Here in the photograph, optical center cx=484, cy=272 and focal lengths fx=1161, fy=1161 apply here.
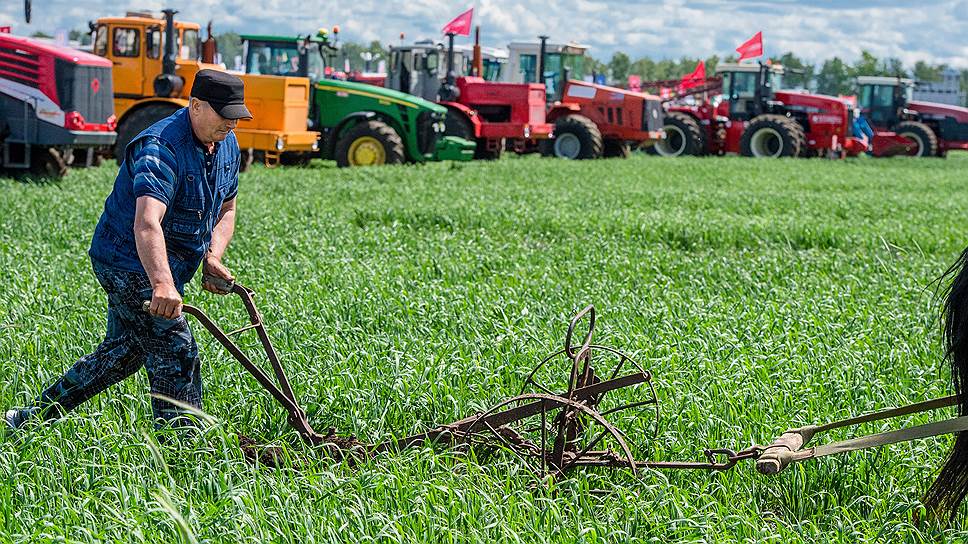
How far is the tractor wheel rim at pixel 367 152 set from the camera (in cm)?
2175

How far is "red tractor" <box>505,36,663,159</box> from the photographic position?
2947 centimetres

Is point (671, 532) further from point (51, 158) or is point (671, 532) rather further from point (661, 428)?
point (51, 158)

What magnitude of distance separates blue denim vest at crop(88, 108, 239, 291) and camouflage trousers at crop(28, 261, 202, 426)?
79 millimetres

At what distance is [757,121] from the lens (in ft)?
105

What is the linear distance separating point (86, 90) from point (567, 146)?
14.8 m

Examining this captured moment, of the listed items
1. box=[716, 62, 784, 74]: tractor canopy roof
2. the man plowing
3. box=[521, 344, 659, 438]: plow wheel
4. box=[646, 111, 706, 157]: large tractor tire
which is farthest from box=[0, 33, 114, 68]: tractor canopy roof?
box=[716, 62, 784, 74]: tractor canopy roof

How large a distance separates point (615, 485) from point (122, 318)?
77.9 inches

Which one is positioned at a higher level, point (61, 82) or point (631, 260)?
point (61, 82)

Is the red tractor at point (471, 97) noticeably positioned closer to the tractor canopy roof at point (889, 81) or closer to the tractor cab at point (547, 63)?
the tractor cab at point (547, 63)

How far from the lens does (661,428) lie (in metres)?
4.88

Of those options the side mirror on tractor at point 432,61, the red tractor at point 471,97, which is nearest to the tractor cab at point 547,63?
the red tractor at point 471,97

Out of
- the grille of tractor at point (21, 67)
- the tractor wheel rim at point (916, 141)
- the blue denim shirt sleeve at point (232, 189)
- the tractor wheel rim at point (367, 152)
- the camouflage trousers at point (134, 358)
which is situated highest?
the grille of tractor at point (21, 67)

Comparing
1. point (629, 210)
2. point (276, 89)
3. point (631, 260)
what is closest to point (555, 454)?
point (631, 260)

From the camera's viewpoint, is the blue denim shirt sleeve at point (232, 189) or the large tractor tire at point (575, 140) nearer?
the blue denim shirt sleeve at point (232, 189)
